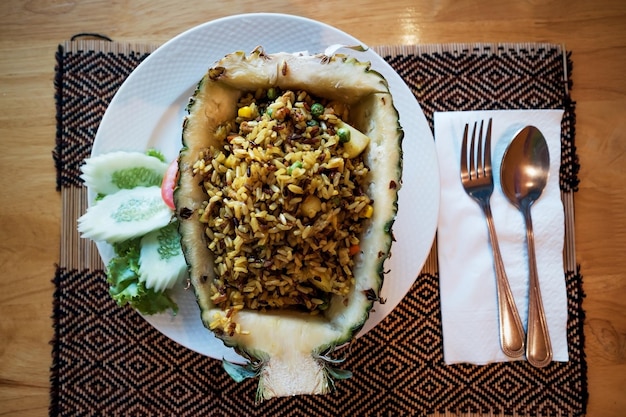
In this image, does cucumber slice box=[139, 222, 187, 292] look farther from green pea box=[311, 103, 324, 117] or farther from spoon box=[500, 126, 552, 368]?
spoon box=[500, 126, 552, 368]

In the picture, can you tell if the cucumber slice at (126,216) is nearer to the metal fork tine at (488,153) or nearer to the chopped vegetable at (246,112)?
the chopped vegetable at (246,112)

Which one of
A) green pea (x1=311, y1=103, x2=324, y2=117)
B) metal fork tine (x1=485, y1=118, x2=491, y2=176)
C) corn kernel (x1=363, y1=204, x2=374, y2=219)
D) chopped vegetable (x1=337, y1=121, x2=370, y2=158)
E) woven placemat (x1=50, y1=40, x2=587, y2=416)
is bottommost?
woven placemat (x1=50, y1=40, x2=587, y2=416)

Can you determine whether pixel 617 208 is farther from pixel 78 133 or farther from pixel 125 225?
pixel 78 133

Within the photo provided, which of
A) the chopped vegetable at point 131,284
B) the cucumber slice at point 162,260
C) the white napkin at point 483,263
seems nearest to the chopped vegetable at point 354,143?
the white napkin at point 483,263

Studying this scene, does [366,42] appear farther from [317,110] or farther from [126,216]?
[126,216]

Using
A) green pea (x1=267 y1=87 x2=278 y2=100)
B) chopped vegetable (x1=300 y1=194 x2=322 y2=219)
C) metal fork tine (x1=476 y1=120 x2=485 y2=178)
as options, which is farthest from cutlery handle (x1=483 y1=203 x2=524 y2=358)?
green pea (x1=267 y1=87 x2=278 y2=100)

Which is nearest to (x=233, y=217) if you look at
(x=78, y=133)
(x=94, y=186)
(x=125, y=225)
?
(x=125, y=225)

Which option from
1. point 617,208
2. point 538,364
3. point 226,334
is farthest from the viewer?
point 617,208
